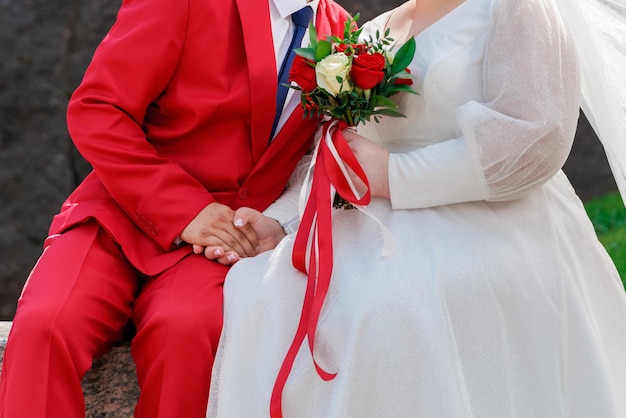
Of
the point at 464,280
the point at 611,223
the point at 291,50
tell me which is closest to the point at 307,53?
the point at 291,50

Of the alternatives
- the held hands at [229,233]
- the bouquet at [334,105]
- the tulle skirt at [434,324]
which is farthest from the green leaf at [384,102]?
the held hands at [229,233]

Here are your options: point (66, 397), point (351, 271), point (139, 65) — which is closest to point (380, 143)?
point (351, 271)

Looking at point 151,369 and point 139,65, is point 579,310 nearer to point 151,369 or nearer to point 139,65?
point 151,369

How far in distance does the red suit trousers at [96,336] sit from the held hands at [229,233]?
90mm

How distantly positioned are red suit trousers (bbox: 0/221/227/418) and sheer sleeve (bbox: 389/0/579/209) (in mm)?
619

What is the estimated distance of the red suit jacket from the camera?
2.80 m

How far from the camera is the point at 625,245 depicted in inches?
217

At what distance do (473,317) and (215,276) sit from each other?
71 centimetres

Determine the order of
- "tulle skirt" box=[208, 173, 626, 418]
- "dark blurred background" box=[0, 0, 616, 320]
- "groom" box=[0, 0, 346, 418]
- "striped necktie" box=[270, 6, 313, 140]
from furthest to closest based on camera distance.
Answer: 1. "dark blurred background" box=[0, 0, 616, 320]
2. "striped necktie" box=[270, 6, 313, 140]
3. "groom" box=[0, 0, 346, 418]
4. "tulle skirt" box=[208, 173, 626, 418]

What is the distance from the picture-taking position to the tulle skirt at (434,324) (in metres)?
2.37

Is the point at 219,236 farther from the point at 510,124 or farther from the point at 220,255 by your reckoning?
the point at 510,124

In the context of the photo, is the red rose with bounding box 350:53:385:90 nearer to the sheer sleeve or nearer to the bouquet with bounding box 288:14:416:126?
the bouquet with bounding box 288:14:416:126

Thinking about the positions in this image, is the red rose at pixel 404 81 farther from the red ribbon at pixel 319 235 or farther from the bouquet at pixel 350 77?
the red ribbon at pixel 319 235

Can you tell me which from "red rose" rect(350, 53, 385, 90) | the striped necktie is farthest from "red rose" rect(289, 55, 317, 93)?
the striped necktie
